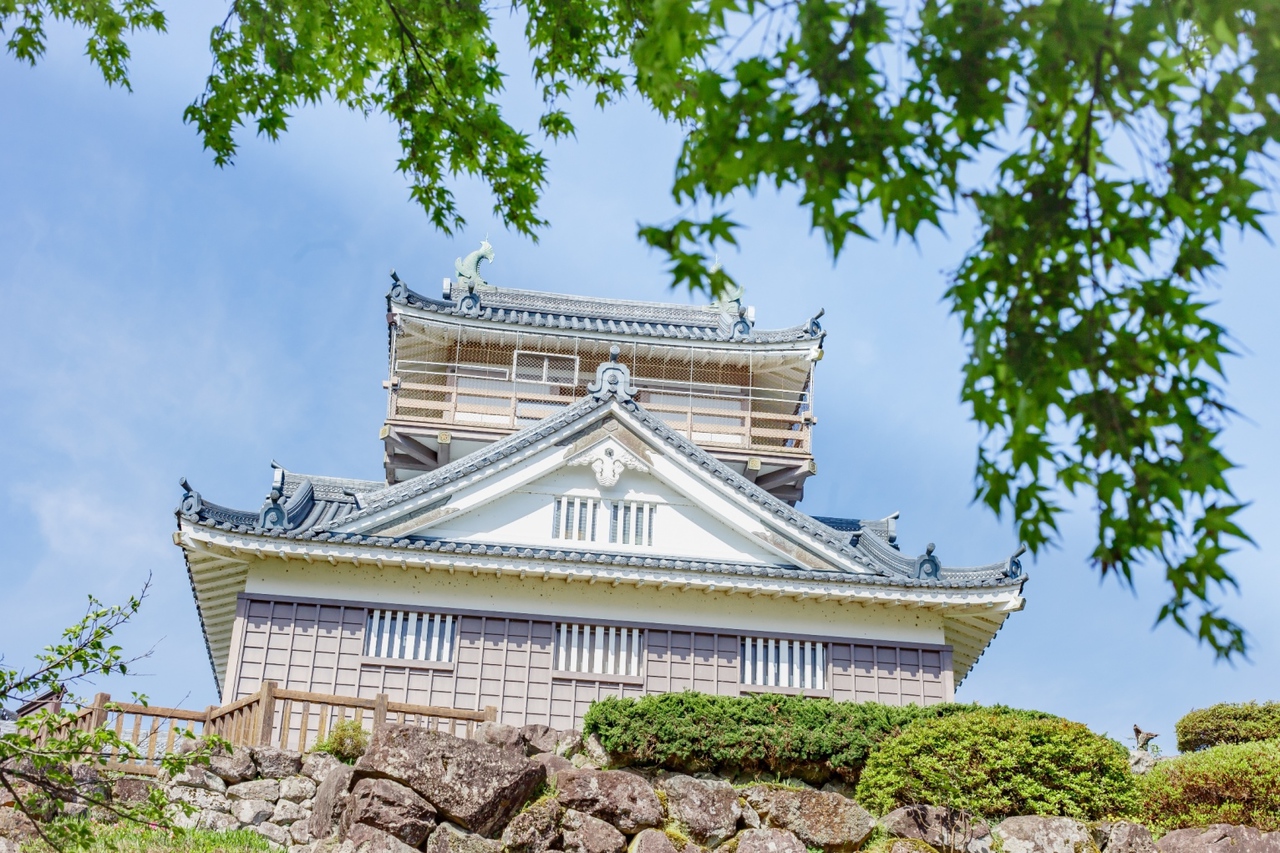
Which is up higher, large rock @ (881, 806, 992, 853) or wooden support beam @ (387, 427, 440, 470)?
wooden support beam @ (387, 427, 440, 470)

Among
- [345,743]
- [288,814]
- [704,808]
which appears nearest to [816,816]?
[704,808]

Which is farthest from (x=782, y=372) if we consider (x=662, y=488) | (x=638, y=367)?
(x=662, y=488)

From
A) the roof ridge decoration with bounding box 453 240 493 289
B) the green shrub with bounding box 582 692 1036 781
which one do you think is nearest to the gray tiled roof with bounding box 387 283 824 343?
the roof ridge decoration with bounding box 453 240 493 289

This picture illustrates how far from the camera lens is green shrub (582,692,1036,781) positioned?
47.3ft

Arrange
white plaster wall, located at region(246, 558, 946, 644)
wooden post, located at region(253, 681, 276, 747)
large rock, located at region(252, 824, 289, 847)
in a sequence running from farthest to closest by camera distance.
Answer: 1. white plaster wall, located at region(246, 558, 946, 644)
2. wooden post, located at region(253, 681, 276, 747)
3. large rock, located at region(252, 824, 289, 847)

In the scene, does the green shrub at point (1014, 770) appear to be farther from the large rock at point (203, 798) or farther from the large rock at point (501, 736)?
the large rock at point (203, 798)

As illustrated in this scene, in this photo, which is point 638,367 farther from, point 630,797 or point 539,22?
point 539,22

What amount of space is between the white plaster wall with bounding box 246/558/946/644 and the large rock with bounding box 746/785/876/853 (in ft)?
19.5

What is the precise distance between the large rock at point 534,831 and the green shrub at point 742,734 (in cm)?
242

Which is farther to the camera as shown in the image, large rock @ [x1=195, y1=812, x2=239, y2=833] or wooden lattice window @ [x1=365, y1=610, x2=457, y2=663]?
wooden lattice window @ [x1=365, y1=610, x2=457, y2=663]

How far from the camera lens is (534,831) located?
38.6ft

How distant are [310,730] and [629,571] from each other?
→ 530 cm

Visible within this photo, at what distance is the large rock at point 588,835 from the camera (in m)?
11.8

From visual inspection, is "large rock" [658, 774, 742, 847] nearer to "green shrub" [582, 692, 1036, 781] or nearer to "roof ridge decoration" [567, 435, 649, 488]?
Result: "green shrub" [582, 692, 1036, 781]
